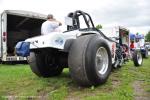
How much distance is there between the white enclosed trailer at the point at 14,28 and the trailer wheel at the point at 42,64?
267 inches

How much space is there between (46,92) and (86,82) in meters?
0.82

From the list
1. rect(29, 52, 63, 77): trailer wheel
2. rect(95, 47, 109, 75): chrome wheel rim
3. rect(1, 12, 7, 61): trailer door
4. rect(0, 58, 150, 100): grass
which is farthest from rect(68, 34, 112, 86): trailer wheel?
rect(1, 12, 7, 61): trailer door

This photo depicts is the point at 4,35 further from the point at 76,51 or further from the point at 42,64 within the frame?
the point at 76,51

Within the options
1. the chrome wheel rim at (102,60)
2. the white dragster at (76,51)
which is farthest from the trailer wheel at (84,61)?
the chrome wheel rim at (102,60)

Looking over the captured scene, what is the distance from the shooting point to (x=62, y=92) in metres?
5.78

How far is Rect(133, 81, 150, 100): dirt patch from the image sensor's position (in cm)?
532

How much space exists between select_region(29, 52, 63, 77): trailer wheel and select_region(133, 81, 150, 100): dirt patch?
2.12 meters

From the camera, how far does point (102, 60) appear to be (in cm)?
671

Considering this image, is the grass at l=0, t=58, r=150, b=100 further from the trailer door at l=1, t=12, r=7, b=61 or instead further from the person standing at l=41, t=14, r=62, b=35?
the trailer door at l=1, t=12, r=7, b=61

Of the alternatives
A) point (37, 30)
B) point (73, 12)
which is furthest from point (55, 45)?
point (37, 30)

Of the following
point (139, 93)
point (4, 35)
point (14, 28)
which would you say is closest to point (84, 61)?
point (139, 93)

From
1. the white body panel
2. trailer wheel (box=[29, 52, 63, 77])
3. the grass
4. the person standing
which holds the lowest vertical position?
the grass

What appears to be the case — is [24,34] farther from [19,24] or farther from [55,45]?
[55,45]

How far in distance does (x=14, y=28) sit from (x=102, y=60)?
11.5 m
